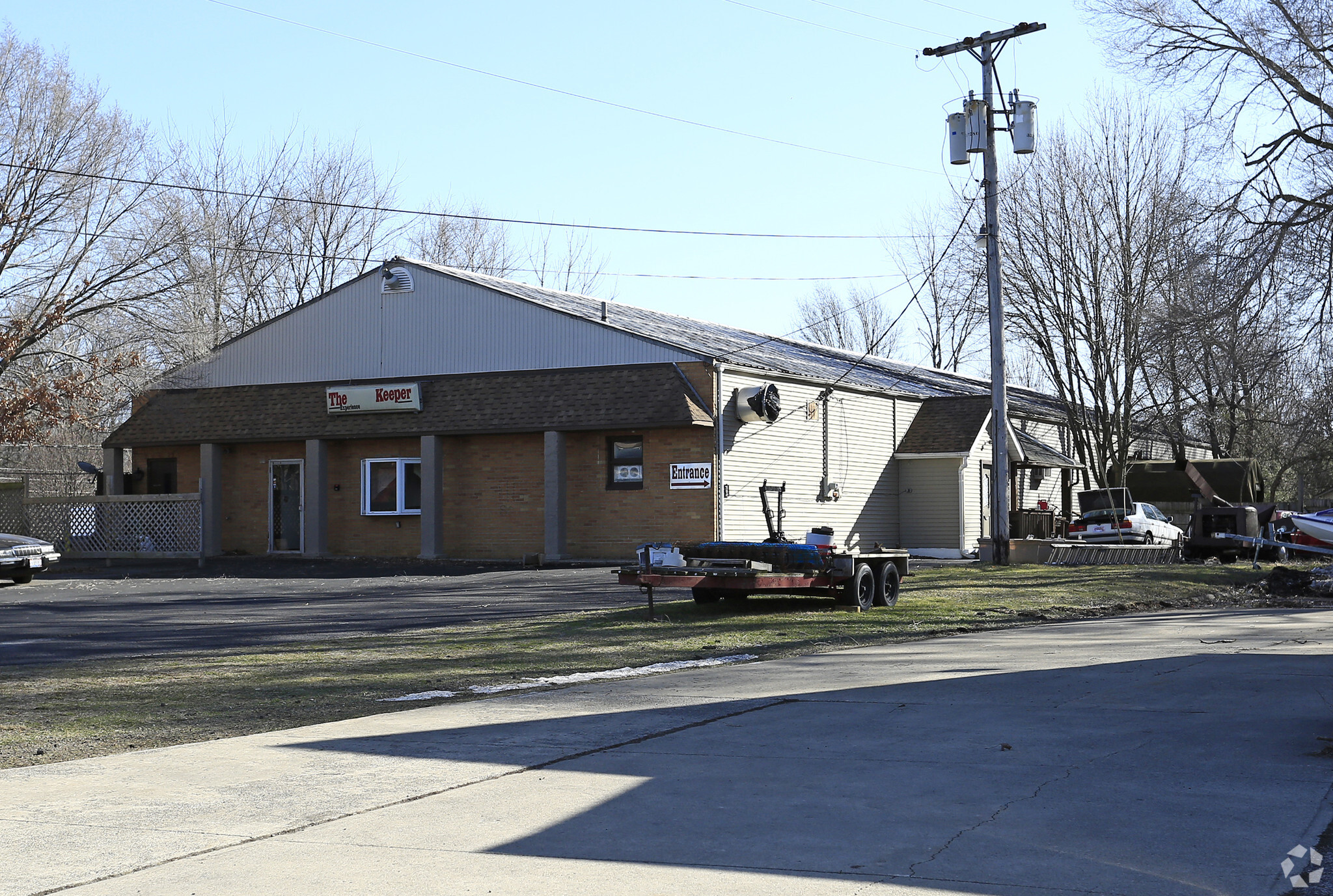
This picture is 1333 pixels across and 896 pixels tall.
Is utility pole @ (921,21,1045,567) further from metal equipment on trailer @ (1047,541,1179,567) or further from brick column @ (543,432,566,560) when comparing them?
brick column @ (543,432,566,560)

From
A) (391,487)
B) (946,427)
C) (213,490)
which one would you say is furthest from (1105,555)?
(213,490)

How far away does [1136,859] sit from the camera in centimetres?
556

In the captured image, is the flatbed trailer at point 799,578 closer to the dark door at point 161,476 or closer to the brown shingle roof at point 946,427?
the brown shingle roof at point 946,427

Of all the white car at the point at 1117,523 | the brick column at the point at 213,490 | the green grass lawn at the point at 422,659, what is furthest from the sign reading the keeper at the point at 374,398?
the white car at the point at 1117,523

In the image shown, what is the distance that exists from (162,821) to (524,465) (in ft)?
82.0

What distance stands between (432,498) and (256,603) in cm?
1159

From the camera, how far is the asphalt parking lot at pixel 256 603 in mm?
15305

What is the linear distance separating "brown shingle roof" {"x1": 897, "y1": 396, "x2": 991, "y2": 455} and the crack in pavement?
28.0 meters

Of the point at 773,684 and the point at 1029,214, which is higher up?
the point at 1029,214

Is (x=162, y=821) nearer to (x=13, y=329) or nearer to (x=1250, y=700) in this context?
(x=1250, y=700)

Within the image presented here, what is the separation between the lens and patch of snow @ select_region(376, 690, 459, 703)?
34.9ft

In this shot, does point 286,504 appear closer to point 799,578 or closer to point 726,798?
point 799,578

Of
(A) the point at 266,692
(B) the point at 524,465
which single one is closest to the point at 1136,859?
(A) the point at 266,692

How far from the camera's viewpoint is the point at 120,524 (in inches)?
1211
